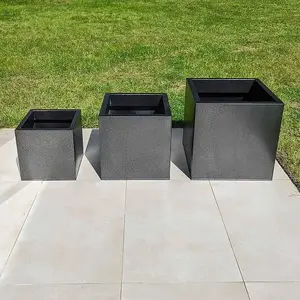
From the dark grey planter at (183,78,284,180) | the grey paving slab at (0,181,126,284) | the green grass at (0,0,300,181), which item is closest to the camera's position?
the grey paving slab at (0,181,126,284)

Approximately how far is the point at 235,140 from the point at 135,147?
0.79m

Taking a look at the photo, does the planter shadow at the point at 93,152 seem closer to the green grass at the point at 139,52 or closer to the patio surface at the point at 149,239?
the patio surface at the point at 149,239

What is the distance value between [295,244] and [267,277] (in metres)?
0.40

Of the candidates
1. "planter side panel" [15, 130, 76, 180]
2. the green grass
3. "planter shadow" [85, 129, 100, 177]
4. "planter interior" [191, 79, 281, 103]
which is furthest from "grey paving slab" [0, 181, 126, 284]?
the green grass

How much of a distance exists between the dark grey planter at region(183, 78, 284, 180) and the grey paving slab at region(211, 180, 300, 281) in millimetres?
121

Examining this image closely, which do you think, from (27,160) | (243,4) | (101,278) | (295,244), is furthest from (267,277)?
(243,4)

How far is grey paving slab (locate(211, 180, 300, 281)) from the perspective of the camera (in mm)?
2643

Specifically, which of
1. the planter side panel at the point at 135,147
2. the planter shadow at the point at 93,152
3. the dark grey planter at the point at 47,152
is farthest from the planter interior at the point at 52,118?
the planter side panel at the point at 135,147

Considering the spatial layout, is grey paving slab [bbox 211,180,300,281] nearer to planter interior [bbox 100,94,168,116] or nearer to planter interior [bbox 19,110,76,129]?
planter interior [bbox 100,94,168,116]

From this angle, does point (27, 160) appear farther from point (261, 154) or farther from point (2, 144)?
point (261, 154)

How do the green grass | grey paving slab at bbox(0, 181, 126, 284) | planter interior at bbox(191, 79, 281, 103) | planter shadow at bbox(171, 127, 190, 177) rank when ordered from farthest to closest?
the green grass < planter interior at bbox(191, 79, 281, 103) < planter shadow at bbox(171, 127, 190, 177) < grey paving slab at bbox(0, 181, 126, 284)

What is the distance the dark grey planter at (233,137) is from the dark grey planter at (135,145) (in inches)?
9.1

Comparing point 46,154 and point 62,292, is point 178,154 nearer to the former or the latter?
point 46,154

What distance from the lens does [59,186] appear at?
3.52 meters
